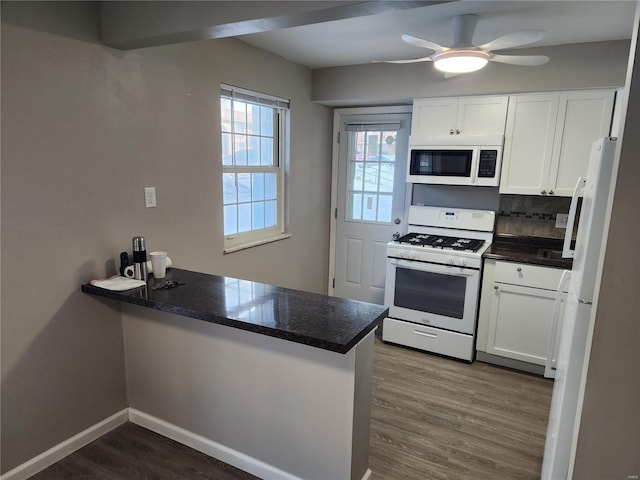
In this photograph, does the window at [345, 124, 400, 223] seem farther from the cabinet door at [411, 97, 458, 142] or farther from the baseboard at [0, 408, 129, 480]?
the baseboard at [0, 408, 129, 480]

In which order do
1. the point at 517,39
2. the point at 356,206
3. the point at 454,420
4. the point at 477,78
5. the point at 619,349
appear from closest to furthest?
the point at 619,349 → the point at 517,39 → the point at 454,420 → the point at 477,78 → the point at 356,206

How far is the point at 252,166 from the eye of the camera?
10.8ft

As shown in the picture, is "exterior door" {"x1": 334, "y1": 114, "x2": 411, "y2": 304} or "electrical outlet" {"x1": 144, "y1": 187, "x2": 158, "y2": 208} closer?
"electrical outlet" {"x1": 144, "y1": 187, "x2": 158, "y2": 208}

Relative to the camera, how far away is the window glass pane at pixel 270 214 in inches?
139

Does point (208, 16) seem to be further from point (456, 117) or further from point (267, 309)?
point (456, 117)

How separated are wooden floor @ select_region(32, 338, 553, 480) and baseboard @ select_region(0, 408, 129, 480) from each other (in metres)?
0.03


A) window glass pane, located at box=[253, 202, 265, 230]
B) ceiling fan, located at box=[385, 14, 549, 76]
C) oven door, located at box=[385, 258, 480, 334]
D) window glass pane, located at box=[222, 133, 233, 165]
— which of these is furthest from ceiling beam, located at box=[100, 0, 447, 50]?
oven door, located at box=[385, 258, 480, 334]

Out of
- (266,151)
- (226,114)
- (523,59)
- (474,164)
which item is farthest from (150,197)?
(474,164)

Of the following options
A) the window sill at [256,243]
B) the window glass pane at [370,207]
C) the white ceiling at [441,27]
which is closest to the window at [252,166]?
the window sill at [256,243]

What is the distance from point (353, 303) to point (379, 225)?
2337mm

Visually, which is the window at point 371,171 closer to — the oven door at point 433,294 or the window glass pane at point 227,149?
the oven door at point 433,294

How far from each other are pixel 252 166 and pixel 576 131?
2.45 metres

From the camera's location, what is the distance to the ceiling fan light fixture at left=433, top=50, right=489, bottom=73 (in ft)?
7.52

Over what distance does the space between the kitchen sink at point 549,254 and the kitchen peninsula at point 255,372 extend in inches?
76.8
